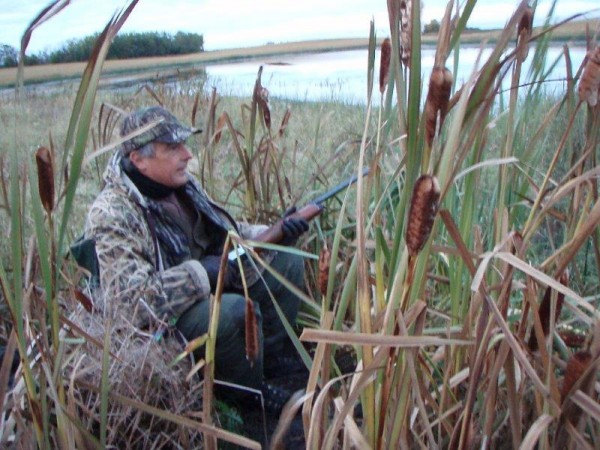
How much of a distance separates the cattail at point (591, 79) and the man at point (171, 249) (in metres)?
1.41

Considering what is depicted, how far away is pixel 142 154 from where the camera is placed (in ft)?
7.84

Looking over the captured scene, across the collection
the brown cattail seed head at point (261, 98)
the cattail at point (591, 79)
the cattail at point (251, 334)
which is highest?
the cattail at point (591, 79)

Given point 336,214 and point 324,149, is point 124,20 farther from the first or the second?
point 324,149

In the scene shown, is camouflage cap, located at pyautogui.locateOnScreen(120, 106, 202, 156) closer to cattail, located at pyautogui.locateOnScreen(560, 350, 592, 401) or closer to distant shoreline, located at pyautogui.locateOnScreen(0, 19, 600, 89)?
distant shoreline, located at pyautogui.locateOnScreen(0, 19, 600, 89)

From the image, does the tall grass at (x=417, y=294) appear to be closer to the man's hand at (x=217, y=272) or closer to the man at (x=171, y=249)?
the man at (x=171, y=249)

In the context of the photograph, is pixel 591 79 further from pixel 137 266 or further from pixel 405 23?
pixel 137 266

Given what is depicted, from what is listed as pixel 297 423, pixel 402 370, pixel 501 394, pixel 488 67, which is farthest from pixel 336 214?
pixel 488 67

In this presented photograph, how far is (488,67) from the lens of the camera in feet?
2.64

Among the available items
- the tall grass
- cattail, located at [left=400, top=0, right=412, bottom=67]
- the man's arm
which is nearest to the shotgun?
the man's arm

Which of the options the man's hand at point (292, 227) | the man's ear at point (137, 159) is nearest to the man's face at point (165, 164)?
the man's ear at point (137, 159)

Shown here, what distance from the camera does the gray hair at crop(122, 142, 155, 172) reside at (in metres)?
2.38

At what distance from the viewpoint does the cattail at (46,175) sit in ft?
2.84

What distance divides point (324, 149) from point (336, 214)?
3.97 ft

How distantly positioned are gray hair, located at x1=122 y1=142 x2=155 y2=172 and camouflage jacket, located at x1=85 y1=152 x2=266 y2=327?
0.09 feet
